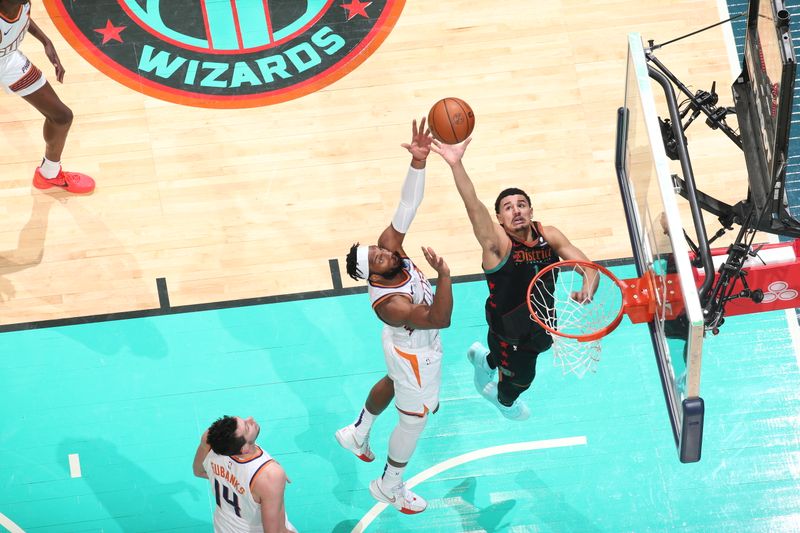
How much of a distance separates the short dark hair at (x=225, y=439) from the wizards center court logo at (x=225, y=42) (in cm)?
357

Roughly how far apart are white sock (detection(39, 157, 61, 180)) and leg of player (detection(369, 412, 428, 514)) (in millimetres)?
3466

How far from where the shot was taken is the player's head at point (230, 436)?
17.5 feet

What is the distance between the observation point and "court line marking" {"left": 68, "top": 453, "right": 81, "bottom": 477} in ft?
22.1

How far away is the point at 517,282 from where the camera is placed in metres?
6.09

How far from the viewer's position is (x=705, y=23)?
837 cm

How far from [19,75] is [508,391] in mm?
4145

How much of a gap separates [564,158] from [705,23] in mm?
1822

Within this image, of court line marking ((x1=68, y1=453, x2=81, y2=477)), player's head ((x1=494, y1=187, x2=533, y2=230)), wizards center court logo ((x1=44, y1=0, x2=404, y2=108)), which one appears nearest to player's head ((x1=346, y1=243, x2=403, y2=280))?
player's head ((x1=494, y1=187, x2=533, y2=230))

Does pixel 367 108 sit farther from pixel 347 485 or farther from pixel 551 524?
pixel 551 524

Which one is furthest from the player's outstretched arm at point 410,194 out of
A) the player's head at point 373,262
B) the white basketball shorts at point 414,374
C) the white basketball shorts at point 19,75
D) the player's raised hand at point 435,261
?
the white basketball shorts at point 19,75

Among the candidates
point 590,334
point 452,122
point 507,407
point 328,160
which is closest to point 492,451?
point 507,407

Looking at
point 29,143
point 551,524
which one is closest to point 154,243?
point 29,143

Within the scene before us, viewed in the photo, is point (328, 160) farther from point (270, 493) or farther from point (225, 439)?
point (270, 493)

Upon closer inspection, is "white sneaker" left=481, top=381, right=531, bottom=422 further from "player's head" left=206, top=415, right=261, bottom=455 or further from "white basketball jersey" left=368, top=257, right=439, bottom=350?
"player's head" left=206, top=415, right=261, bottom=455
